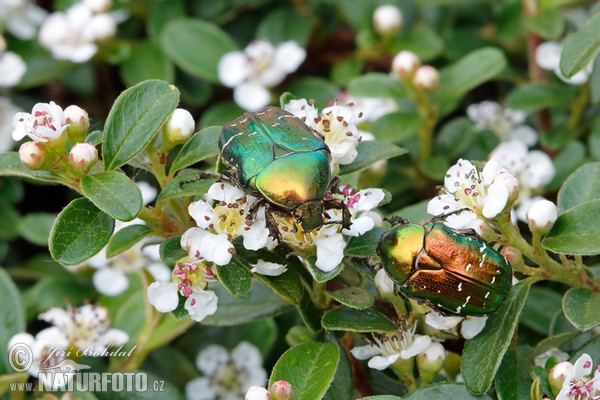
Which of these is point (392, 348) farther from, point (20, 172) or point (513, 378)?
point (20, 172)

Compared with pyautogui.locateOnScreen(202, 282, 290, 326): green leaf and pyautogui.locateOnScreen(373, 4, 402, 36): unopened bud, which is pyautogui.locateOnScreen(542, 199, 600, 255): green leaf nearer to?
pyautogui.locateOnScreen(202, 282, 290, 326): green leaf

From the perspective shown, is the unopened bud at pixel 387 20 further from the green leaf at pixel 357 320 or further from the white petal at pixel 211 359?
the green leaf at pixel 357 320

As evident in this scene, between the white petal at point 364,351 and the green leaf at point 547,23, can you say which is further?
the green leaf at point 547,23

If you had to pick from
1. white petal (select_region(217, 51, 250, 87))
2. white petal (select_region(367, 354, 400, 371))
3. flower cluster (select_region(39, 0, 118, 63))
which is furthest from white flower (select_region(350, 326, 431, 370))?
flower cluster (select_region(39, 0, 118, 63))

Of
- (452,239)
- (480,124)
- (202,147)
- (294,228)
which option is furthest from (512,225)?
(480,124)

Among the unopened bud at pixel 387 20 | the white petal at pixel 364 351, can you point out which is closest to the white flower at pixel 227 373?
the white petal at pixel 364 351

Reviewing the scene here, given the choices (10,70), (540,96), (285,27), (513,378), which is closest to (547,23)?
(540,96)
